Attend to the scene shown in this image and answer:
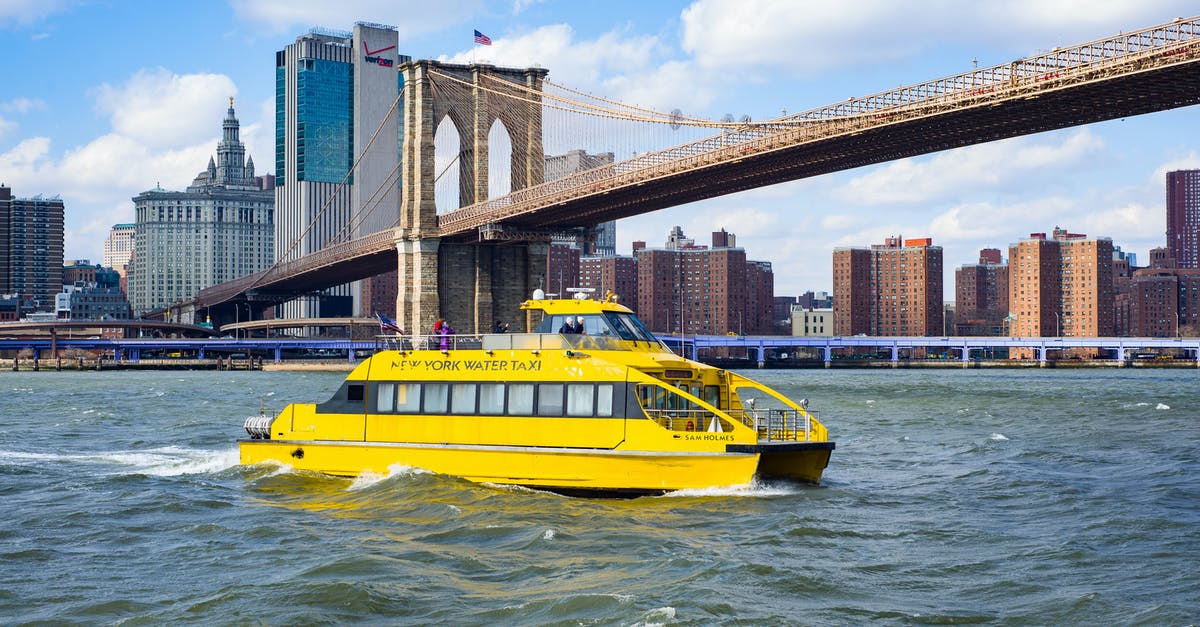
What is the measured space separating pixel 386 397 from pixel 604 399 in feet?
15.1

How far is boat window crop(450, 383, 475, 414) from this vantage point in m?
21.4

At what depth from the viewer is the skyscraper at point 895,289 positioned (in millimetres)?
196875

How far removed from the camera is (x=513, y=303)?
79938mm

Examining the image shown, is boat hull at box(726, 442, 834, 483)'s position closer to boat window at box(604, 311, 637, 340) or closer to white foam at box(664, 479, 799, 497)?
white foam at box(664, 479, 799, 497)

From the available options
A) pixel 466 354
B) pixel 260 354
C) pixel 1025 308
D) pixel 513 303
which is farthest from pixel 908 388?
pixel 1025 308

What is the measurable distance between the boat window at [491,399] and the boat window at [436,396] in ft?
2.59

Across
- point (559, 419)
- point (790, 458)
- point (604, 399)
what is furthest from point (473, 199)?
point (790, 458)

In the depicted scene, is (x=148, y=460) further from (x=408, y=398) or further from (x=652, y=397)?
(x=652, y=397)

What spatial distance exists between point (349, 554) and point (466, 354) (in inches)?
242

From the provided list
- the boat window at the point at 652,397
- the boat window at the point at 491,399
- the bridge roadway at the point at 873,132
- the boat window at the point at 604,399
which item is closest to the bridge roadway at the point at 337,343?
the bridge roadway at the point at 873,132

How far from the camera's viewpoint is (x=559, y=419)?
20.3 metres

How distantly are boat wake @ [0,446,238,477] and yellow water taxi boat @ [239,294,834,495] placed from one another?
2.32 m

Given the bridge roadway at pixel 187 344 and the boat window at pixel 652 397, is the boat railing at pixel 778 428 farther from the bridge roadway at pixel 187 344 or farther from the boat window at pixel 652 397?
the bridge roadway at pixel 187 344

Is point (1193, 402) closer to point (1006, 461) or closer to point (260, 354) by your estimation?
point (1006, 461)
